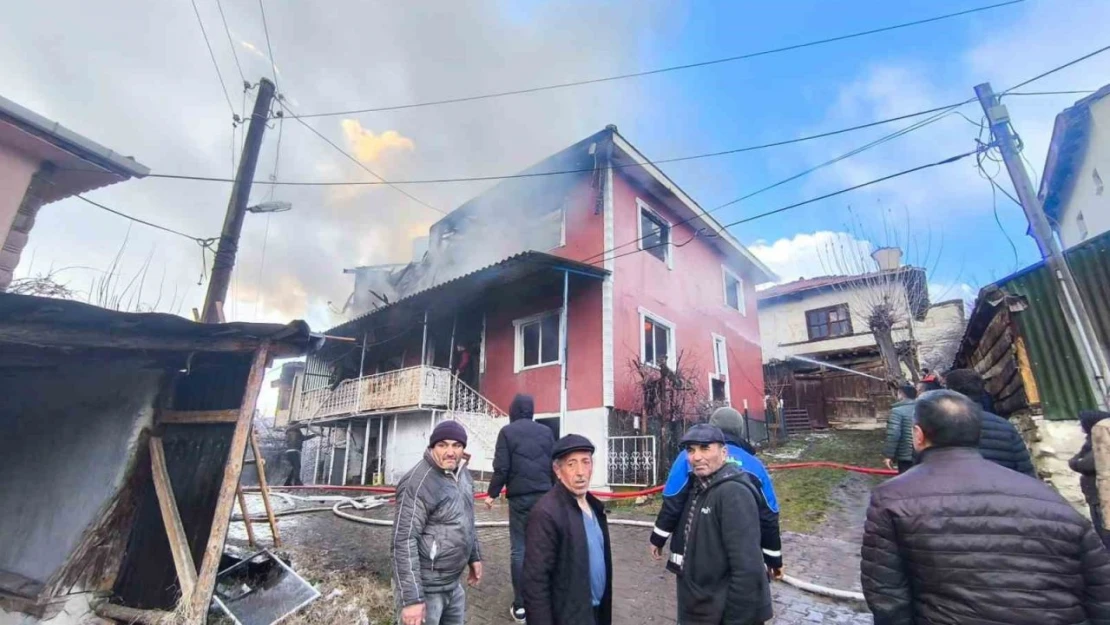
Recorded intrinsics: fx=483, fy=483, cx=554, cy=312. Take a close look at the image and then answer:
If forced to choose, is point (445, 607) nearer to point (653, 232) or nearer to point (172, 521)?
point (172, 521)

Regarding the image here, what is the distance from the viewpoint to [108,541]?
4457mm

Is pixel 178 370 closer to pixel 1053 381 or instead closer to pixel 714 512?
pixel 714 512

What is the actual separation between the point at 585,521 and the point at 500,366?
472 inches

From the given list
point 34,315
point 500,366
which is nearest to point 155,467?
point 34,315

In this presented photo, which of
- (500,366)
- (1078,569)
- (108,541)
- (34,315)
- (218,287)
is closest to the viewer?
(1078,569)

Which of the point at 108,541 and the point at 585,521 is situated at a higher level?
the point at 585,521

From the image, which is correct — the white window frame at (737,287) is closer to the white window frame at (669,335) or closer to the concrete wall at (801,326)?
the white window frame at (669,335)

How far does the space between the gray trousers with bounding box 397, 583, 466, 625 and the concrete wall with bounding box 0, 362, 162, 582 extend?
3.67 meters

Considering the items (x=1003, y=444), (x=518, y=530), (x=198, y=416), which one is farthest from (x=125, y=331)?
(x=1003, y=444)

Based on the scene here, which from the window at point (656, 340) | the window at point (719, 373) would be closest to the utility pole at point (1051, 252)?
the window at point (656, 340)

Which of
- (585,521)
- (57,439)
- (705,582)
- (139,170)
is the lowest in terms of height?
(705,582)

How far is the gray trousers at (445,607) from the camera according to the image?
2.96 metres

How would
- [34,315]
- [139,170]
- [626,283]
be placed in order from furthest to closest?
[626,283], [139,170], [34,315]

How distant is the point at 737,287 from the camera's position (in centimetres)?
1967
